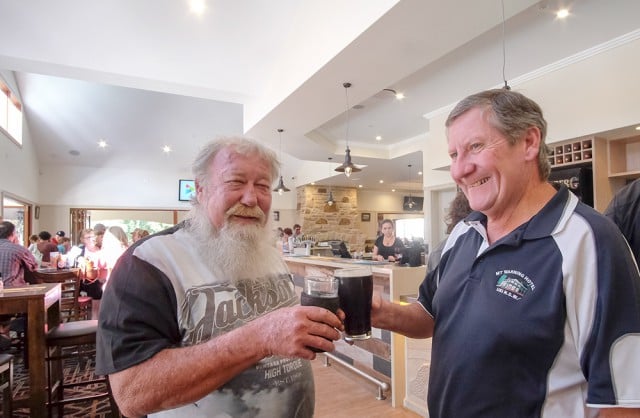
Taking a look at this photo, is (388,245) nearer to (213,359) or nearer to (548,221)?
(548,221)

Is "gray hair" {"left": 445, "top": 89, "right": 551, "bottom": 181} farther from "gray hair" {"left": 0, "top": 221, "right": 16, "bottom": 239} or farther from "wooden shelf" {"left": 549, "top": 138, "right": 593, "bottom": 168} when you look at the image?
"gray hair" {"left": 0, "top": 221, "right": 16, "bottom": 239}

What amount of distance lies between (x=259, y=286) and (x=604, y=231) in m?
0.99

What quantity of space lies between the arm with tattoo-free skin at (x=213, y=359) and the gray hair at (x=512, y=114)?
716 mm

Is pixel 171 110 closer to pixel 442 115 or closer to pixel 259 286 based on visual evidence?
pixel 442 115

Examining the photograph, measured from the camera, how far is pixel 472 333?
1021 millimetres

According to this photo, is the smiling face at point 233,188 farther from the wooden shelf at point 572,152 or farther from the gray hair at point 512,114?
the wooden shelf at point 572,152

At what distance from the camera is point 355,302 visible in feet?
3.57

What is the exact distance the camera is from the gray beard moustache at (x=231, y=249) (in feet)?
A: 3.94

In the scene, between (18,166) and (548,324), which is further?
(18,166)

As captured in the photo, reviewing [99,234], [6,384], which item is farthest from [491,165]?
[99,234]

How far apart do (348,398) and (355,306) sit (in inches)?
99.9

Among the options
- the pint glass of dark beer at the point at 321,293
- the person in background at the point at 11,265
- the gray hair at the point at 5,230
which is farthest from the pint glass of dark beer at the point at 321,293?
the gray hair at the point at 5,230

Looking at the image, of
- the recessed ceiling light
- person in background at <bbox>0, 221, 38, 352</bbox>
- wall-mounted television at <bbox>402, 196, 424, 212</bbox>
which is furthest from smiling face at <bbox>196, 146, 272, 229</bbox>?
wall-mounted television at <bbox>402, 196, 424, 212</bbox>

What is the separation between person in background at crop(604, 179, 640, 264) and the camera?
1261 millimetres
